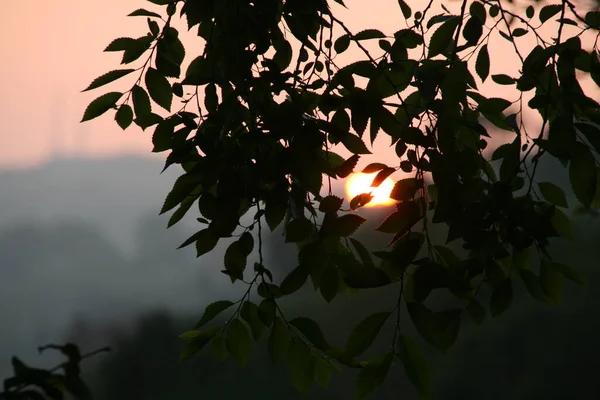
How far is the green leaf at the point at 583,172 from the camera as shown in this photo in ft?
1.83

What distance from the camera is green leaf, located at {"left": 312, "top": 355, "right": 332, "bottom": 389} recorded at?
74cm

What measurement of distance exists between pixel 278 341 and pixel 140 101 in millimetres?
313

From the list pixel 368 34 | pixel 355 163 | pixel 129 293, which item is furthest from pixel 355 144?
pixel 129 293

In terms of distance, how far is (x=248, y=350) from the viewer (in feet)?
2.47

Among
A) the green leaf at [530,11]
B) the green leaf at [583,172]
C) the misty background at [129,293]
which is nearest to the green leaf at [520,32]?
the green leaf at [530,11]

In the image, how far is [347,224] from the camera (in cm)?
60

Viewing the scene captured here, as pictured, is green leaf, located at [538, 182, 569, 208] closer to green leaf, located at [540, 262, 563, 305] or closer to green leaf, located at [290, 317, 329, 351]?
green leaf, located at [540, 262, 563, 305]

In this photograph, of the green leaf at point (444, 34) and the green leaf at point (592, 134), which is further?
the green leaf at point (444, 34)

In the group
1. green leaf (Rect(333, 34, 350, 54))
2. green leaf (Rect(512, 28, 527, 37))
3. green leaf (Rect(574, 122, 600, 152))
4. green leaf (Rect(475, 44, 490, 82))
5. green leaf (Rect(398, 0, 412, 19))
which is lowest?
green leaf (Rect(574, 122, 600, 152))

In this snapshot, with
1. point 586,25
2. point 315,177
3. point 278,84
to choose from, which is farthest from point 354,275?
point 586,25

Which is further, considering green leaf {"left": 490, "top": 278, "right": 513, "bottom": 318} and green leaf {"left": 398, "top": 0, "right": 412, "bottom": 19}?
green leaf {"left": 398, "top": 0, "right": 412, "bottom": 19}

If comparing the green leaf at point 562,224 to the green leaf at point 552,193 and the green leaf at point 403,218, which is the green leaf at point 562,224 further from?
the green leaf at point 403,218

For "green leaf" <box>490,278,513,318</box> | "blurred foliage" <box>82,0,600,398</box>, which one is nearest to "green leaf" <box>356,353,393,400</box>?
"blurred foliage" <box>82,0,600,398</box>

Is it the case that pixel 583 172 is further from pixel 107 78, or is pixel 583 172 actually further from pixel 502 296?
pixel 107 78
